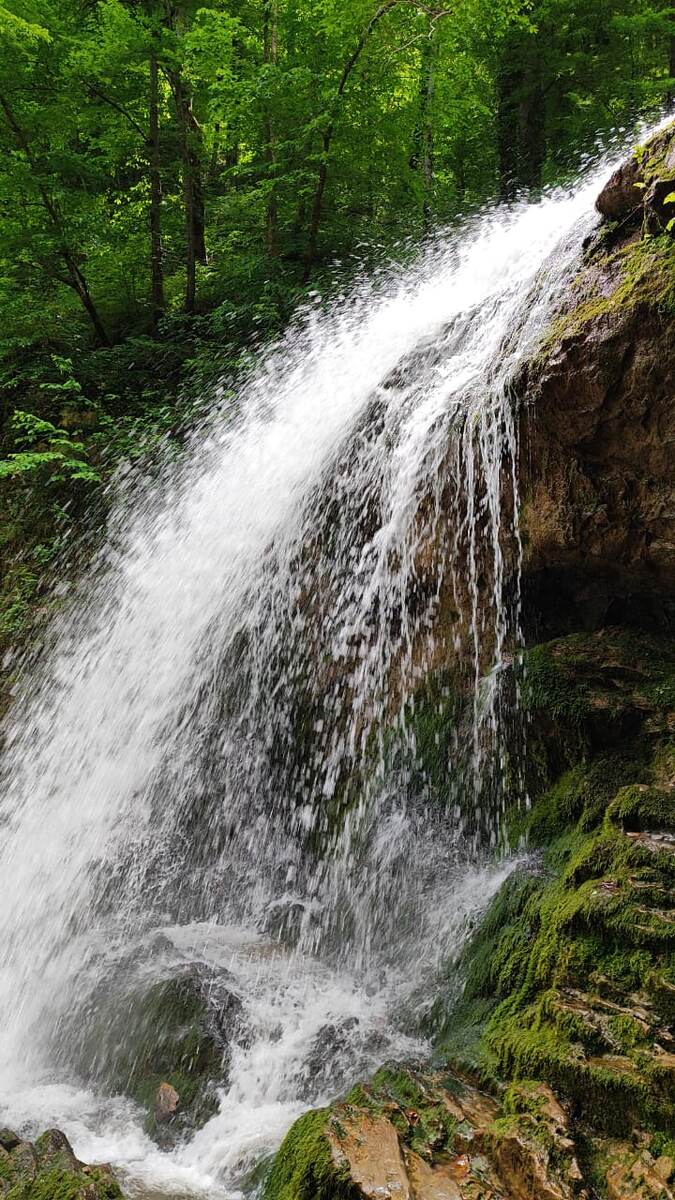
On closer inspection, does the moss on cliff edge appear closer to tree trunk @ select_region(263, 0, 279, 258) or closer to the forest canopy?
the forest canopy

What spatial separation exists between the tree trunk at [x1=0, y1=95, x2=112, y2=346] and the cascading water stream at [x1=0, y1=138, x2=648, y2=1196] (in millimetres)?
4652

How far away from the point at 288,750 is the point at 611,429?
3.21 meters

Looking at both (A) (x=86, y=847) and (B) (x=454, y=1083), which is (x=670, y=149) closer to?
(B) (x=454, y=1083)

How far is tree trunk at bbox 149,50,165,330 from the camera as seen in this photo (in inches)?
389

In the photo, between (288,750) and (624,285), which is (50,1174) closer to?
(288,750)

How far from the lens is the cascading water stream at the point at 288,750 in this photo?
4219 mm

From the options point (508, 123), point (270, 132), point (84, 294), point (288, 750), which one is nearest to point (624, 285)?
point (288, 750)

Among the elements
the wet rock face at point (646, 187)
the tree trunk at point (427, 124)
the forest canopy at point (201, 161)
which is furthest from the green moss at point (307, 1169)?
the tree trunk at point (427, 124)

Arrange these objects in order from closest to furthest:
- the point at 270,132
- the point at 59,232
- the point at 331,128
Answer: the point at 331,128, the point at 59,232, the point at 270,132

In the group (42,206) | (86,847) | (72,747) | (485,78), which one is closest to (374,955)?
(86,847)

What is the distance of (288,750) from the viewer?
5.80 m

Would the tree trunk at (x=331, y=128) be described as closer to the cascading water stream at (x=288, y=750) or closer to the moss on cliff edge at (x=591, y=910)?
the cascading water stream at (x=288, y=750)

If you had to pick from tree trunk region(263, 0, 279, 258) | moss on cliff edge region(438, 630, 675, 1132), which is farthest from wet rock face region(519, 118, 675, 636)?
tree trunk region(263, 0, 279, 258)

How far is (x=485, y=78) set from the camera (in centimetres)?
1395
